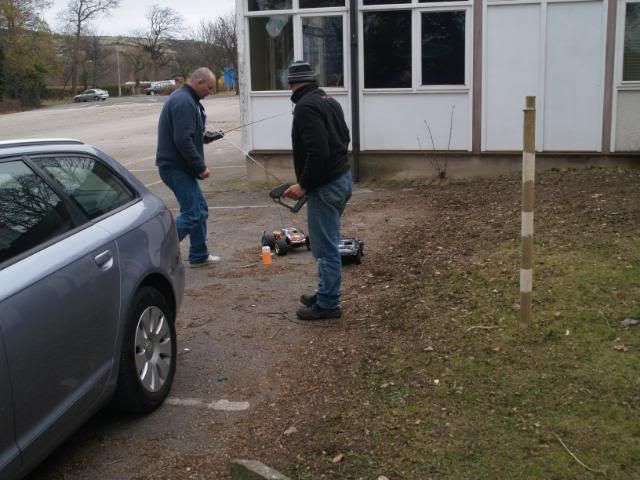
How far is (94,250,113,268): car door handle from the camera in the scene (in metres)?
4.05

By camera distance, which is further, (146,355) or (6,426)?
(146,355)

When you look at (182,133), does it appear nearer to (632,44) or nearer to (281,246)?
(281,246)

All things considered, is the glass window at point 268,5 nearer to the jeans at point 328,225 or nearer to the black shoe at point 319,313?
the jeans at point 328,225

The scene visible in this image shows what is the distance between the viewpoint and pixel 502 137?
12969 millimetres

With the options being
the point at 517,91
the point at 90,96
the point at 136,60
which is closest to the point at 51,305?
the point at 517,91

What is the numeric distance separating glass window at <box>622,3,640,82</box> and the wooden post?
8538 millimetres

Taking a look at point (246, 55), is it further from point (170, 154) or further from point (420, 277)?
point (420, 277)

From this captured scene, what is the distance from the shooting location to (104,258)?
4.12 m

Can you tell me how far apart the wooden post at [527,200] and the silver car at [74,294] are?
2.26 metres

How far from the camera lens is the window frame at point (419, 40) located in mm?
12859

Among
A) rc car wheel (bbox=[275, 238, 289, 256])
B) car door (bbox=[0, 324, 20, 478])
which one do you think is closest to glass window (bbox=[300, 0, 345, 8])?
rc car wheel (bbox=[275, 238, 289, 256])

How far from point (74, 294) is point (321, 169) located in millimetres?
2479

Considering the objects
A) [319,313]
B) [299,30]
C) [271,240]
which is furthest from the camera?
[299,30]

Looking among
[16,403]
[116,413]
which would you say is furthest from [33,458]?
[116,413]
